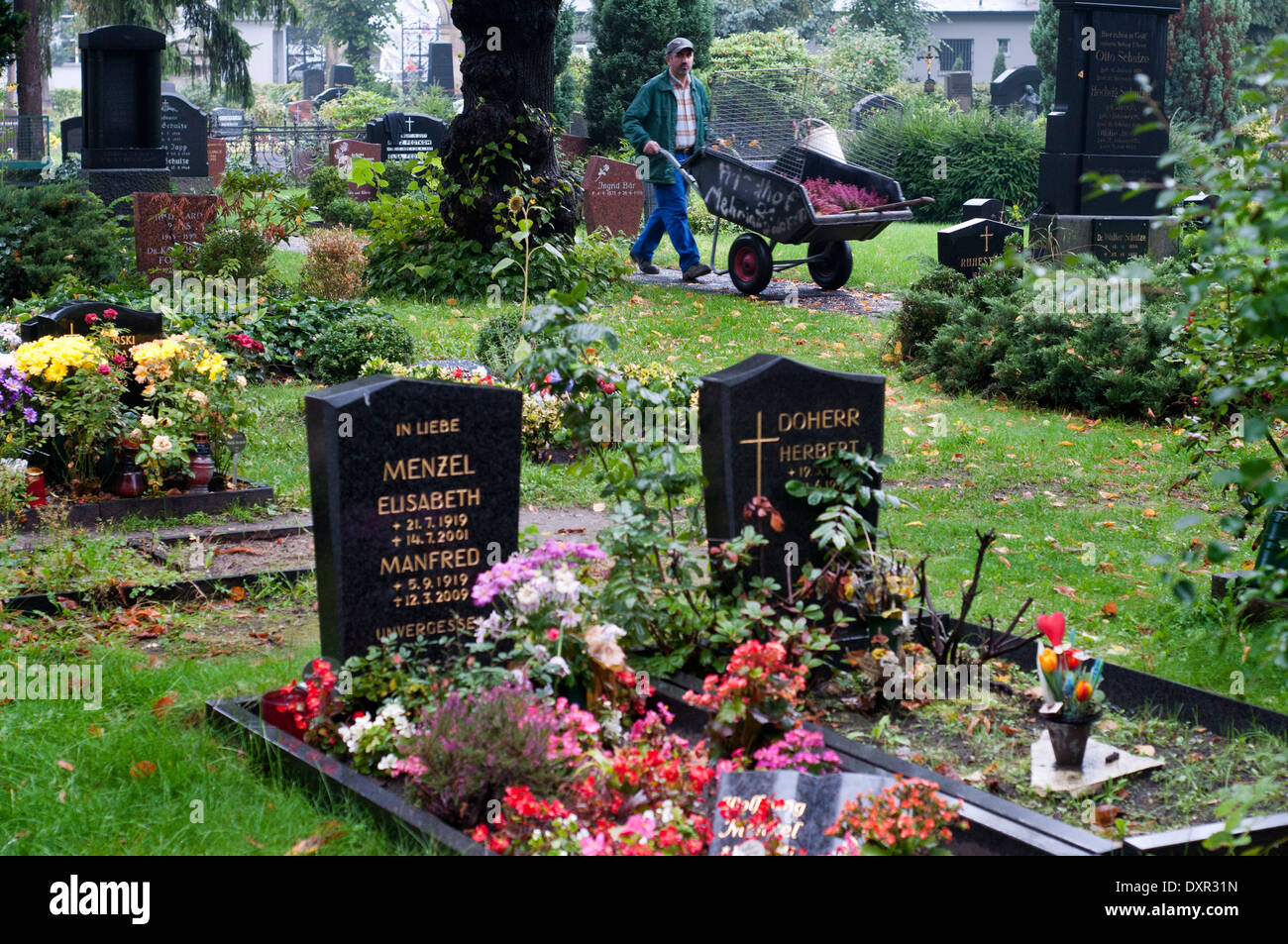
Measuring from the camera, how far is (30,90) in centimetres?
2527

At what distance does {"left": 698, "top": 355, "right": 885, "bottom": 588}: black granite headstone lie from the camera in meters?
5.27

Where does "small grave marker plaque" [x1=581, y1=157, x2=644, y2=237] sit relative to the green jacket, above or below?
below

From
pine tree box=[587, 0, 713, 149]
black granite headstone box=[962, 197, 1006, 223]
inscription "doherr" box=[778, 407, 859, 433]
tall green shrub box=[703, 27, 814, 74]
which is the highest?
tall green shrub box=[703, 27, 814, 74]

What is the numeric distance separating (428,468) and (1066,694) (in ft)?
8.02

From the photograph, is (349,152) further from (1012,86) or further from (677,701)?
(1012,86)

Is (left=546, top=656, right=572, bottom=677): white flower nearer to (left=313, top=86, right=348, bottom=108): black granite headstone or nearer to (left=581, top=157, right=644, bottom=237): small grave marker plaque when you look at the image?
(left=581, top=157, right=644, bottom=237): small grave marker plaque

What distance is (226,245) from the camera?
492 inches

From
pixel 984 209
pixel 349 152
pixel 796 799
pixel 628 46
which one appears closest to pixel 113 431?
pixel 796 799

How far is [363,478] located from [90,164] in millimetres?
13902

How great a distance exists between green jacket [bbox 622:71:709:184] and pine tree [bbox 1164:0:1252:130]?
71.2 feet

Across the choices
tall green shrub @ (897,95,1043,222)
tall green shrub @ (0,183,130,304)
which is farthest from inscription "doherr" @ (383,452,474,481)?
tall green shrub @ (897,95,1043,222)

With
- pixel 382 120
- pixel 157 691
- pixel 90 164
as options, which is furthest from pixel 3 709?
pixel 382 120

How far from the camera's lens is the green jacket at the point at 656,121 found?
48.2ft

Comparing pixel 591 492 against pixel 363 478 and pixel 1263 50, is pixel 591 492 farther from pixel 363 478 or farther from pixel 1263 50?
pixel 1263 50
